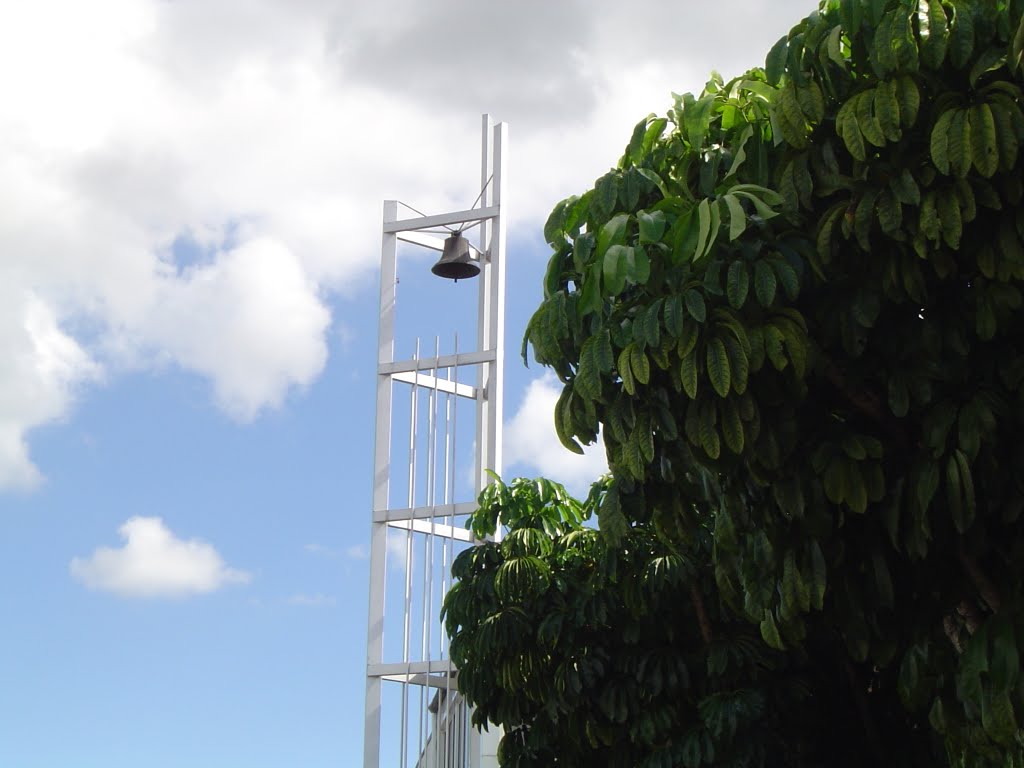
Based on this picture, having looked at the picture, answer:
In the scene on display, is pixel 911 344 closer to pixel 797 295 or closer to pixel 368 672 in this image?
pixel 797 295

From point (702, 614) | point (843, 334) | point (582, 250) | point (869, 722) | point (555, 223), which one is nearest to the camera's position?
point (843, 334)

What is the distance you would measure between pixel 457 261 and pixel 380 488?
1.65 meters

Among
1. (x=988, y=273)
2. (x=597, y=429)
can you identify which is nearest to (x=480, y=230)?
(x=597, y=429)

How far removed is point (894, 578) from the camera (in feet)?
18.0

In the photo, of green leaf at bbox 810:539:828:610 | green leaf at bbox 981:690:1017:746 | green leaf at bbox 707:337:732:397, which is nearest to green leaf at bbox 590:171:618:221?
green leaf at bbox 707:337:732:397

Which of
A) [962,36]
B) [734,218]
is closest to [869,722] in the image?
[734,218]

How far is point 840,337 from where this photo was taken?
206 inches

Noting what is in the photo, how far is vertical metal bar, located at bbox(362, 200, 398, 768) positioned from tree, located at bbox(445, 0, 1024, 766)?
406 cm

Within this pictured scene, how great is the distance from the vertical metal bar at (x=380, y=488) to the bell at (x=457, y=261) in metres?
0.48

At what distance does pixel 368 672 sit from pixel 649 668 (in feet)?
8.45

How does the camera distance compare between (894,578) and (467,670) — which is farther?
(467,670)

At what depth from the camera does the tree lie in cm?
476

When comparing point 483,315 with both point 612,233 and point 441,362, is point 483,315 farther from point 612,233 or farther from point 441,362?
point 612,233

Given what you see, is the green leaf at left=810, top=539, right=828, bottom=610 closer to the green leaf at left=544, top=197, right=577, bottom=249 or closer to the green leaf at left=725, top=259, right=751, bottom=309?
the green leaf at left=725, top=259, right=751, bottom=309
